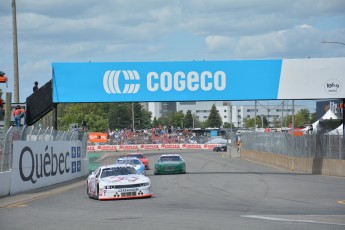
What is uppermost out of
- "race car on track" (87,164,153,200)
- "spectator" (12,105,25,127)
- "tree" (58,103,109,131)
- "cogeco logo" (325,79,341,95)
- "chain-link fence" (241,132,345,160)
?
"tree" (58,103,109,131)

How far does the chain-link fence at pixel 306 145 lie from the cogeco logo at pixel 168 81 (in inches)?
322

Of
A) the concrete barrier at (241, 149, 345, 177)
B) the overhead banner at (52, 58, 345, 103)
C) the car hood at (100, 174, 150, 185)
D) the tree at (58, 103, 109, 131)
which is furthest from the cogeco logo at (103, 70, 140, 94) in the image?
the tree at (58, 103, 109, 131)

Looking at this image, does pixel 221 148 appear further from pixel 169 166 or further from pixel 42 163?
pixel 42 163

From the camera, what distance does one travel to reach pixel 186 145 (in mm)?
103250

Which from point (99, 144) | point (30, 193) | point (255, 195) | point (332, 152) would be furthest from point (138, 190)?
point (99, 144)

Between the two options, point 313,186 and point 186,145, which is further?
point 186,145

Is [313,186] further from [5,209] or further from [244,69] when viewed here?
[5,209]

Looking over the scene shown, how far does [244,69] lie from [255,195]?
9612mm

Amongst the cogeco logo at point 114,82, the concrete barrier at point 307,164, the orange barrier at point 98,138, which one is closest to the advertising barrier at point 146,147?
the orange barrier at point 98,138

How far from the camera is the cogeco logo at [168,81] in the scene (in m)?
30.5

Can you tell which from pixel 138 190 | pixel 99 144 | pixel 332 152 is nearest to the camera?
pixel 138 190

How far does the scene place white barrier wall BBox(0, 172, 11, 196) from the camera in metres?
23.8

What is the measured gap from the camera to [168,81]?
1203 inches

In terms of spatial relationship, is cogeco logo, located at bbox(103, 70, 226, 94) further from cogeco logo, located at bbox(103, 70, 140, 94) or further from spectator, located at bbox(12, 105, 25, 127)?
spectator, located at bbox(12, 105, 25, 127)
